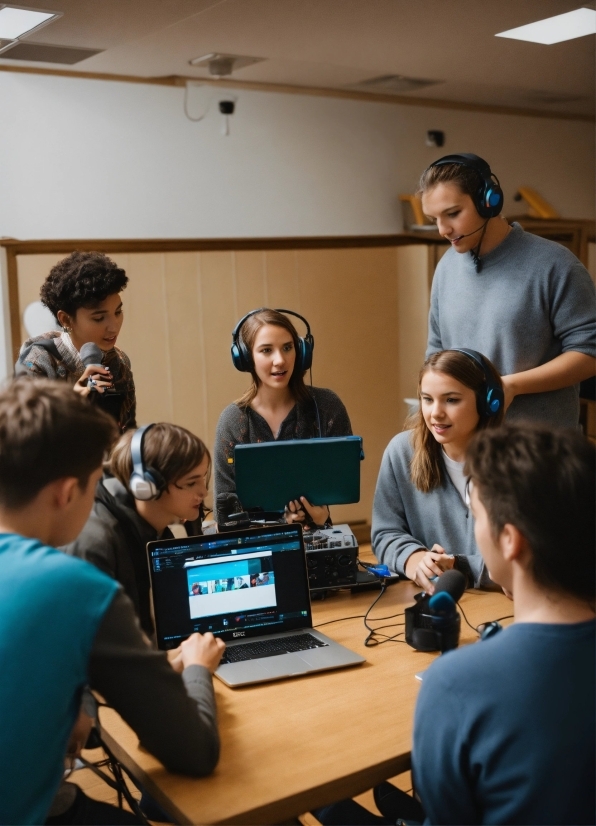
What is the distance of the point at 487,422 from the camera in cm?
218

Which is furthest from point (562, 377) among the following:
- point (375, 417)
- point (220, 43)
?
point (375, 417)

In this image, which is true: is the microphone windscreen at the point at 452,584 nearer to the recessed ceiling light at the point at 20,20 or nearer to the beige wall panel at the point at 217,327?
the recessed ceiling light at the point at 20,20

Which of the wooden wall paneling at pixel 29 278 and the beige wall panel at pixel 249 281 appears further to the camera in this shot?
the beige wall panel at pixel 249 281

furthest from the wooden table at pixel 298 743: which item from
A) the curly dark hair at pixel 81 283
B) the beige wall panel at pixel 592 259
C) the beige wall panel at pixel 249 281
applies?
the beige wall panel at pixel 592 259

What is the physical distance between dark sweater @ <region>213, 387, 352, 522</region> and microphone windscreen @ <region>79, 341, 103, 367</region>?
44cm

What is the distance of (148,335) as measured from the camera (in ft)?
13.3

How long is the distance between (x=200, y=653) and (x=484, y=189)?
1494 mm

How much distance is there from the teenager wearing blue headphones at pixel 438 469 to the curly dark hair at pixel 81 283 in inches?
38.2

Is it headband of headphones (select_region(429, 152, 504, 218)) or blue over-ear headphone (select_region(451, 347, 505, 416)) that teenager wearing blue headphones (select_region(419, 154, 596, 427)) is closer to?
headband of headphones (select_region(429, 152, 504, 218))

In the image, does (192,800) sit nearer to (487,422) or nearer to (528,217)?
(487,422)

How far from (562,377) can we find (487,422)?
31cm

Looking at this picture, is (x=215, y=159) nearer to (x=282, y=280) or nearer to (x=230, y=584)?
(x=282, y=280)

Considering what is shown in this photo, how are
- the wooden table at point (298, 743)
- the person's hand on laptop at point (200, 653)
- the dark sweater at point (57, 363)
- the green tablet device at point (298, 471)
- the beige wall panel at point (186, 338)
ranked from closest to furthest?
the wooden table at point (298, 743)
the person's hand on laptop at point (200, 653)
the green tablet device at point (298, 471)
the dark sweater at point (57, 363)
the beige wall panel at point (186, 338)

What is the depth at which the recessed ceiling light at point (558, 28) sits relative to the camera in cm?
305
